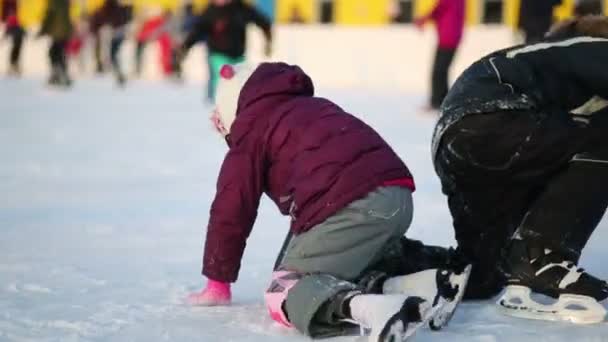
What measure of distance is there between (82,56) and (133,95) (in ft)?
26.7

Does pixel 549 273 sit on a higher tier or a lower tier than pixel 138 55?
higher

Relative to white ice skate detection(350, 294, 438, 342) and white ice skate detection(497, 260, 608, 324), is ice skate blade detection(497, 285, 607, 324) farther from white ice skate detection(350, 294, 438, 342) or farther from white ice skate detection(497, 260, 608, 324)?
white ice skate detection(350, 294, 438, 342)

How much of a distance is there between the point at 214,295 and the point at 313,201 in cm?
42

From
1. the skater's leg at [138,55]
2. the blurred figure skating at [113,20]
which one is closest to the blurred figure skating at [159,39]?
the skater's leg at [138,55]

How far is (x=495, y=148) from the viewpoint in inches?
108

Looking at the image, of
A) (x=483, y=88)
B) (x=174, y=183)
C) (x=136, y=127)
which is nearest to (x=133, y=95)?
(x=136, y=127)

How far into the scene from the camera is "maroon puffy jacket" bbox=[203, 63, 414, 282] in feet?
8.54

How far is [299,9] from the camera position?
78.3ft

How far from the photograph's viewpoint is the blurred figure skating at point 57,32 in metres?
15.6

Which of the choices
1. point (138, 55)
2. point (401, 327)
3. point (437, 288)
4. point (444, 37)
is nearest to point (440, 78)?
point (444, 37)

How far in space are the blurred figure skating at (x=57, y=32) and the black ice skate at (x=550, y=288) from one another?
13.4 meters

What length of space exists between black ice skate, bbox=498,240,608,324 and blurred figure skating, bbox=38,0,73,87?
1345 cm

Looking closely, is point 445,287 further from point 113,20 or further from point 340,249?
point 113,20

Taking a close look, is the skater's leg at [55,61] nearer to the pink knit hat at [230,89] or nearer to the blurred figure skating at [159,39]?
the blurred figure skating at [159,39]
